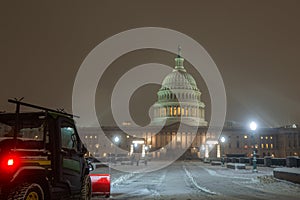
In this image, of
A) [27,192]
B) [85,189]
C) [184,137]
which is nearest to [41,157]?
[27,192]

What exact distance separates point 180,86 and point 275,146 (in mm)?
49313

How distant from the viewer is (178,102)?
173250 mm

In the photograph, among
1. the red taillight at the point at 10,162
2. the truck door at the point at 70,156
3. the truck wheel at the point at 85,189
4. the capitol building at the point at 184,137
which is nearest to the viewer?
the red taillight at the point at 10,162

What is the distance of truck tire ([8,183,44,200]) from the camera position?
→ 8062 millimetres

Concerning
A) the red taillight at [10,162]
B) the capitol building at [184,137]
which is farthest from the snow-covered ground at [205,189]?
the capitol building at [184,137]

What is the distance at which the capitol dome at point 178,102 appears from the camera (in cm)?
17300

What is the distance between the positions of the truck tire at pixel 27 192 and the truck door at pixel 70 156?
4.36ft

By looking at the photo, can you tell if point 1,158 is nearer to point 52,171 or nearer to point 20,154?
point 20,154

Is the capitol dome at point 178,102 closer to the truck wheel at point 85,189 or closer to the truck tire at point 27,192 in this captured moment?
the truck wheel at point 85,189

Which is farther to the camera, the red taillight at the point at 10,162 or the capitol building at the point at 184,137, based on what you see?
the capitol building at the point at 184,137

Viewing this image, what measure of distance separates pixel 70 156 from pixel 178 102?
16307cm

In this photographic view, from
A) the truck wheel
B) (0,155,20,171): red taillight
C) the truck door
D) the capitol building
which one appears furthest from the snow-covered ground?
the capitol building

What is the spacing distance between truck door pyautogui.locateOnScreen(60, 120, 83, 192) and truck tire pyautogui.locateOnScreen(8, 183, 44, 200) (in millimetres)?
1330

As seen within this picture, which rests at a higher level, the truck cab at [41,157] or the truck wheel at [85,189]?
the truck cab at [41,157]
